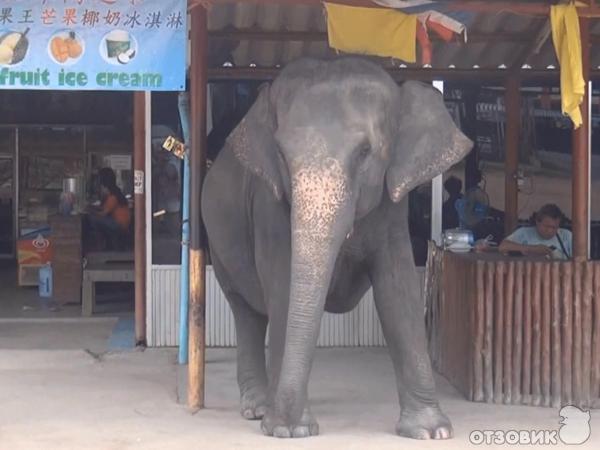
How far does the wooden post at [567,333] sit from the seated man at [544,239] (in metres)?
1.09

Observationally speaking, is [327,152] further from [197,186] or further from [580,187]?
[580,187]

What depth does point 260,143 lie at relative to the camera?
Answer: 23.2 ft

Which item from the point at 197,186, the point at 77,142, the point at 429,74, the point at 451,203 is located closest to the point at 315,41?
the point at 429,74

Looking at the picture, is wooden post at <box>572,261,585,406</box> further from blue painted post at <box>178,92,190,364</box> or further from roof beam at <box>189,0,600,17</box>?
blue painted post at <box>178,92,190,364</box>

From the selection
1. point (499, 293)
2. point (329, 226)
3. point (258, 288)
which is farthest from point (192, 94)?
point (499, 293)

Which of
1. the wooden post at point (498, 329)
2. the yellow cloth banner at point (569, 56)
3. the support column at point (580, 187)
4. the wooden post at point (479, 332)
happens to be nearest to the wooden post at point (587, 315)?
the support column at point (580, 187)

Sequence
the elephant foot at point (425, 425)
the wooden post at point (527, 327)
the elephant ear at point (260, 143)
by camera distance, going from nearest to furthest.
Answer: the elephant ear at point (260, 143) < the elephant foot at point (425, 425) < the wooden post at point (527, 327)

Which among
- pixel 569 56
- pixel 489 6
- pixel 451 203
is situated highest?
pixel 489 6

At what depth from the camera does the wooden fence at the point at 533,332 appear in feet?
26.4

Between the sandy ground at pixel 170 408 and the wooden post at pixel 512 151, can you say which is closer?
the sandy ground at pixel 170 408

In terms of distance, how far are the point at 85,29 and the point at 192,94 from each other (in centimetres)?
84

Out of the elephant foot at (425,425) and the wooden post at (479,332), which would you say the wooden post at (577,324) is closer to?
the wooden post at (479,332)

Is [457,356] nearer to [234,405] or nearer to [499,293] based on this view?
[499,293]

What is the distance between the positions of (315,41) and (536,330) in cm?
365
